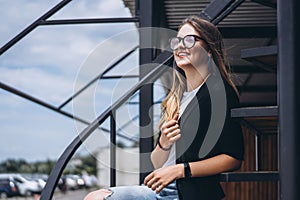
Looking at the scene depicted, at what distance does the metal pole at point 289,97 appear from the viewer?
2494 mm

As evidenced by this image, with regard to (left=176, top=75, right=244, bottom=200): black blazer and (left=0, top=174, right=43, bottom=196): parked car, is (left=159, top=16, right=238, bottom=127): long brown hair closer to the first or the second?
(left=176, top=75, right=244, bottom=200): black blazer

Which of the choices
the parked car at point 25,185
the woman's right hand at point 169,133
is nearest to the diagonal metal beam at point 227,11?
the woman's right hand at point 169,133

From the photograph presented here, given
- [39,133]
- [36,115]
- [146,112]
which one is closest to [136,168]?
[146,112]

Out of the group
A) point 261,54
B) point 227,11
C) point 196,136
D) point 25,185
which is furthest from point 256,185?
point 25,185

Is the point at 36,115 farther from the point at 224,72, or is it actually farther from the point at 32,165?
the point at 224,72

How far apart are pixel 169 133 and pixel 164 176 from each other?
145mm

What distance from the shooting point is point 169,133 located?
2.41 m

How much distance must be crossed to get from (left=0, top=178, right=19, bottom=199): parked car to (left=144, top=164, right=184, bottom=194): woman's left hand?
88.9ft

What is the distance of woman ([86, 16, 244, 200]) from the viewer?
2.40 metres

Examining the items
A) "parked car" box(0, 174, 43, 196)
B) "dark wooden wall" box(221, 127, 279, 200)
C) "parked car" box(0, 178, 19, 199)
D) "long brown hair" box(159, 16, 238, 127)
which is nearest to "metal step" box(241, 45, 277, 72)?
"long brown hair" box(159, 16, 238, 127)

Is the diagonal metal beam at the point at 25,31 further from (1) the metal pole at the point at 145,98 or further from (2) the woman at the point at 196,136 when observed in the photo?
(2) the woman at the point at 196,136

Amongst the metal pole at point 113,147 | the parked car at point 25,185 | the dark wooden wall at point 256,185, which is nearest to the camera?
the metal pole at point 113,147

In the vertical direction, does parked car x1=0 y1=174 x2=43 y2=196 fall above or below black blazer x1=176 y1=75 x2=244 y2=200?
below

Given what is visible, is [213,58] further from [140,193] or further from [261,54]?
[140,193]
